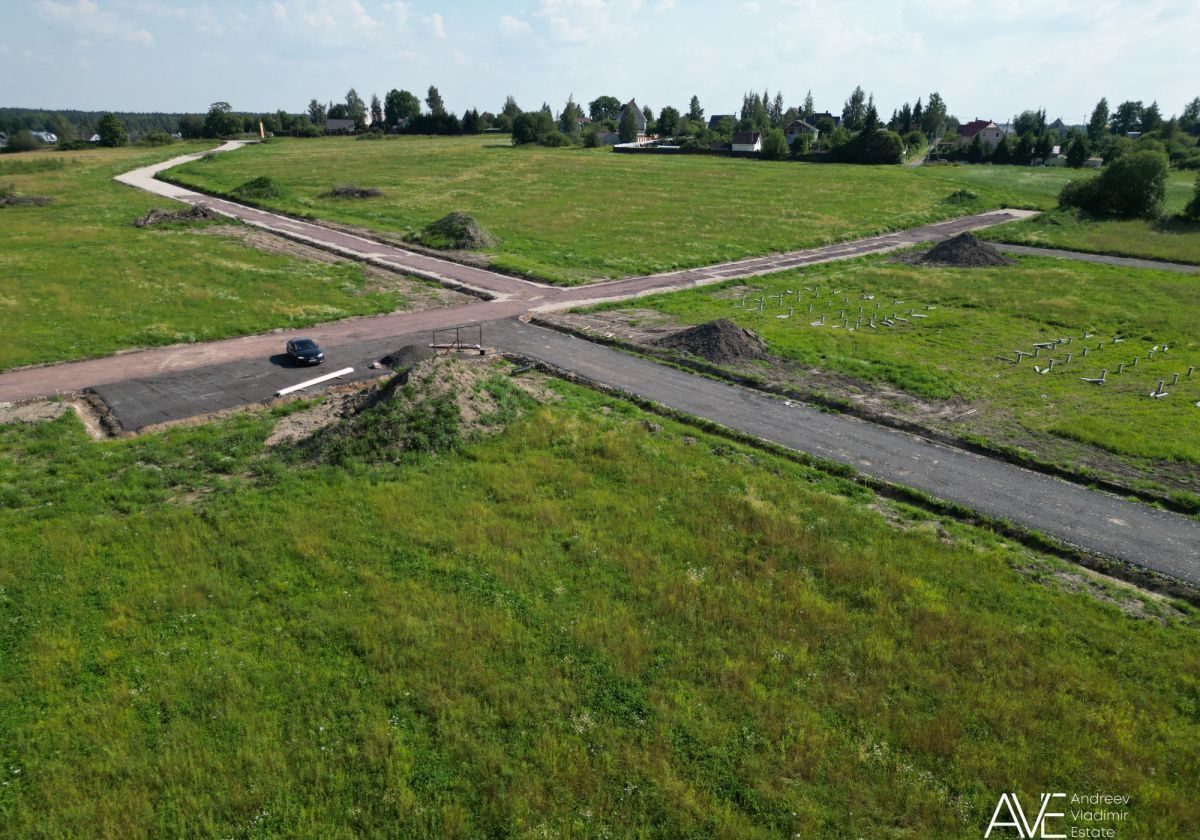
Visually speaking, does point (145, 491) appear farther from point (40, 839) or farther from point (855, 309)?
point (855, 309)

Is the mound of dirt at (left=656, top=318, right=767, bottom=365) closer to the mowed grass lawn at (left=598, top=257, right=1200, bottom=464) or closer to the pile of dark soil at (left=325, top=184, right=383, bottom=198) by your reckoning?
the mowed grass lawn at (left=598, top=257, right=1200, bottom=464)

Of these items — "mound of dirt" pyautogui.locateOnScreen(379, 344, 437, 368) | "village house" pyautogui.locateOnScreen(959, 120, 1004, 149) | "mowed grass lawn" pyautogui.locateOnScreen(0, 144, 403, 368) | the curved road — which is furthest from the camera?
"village house" pyautogui.locateOnScreen(959, 120, 1004, 149)

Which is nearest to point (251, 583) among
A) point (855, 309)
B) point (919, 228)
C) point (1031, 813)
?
Result: point (1031, 813)

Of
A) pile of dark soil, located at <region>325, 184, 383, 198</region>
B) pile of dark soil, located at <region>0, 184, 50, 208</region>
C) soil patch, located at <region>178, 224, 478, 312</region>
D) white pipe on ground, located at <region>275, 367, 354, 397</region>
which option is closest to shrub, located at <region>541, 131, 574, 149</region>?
pile of dark soil, located at <region>325, 184, 383, 198</region>

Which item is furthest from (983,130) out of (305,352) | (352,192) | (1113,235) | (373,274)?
(305,352)

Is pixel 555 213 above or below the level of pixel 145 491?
above

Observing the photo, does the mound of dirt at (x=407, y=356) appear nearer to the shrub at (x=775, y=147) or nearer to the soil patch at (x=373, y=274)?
the soil patch at (x=373, y=274)
